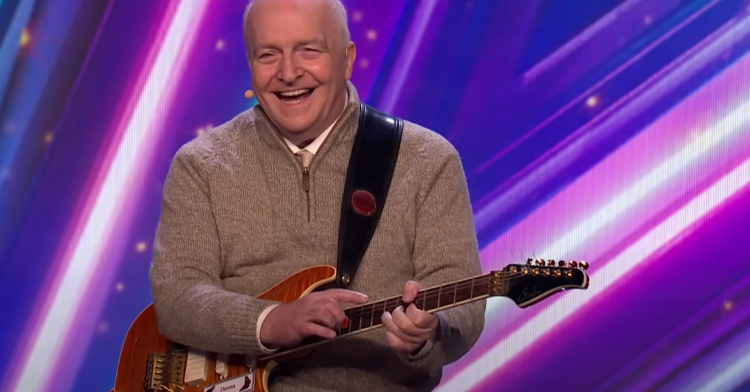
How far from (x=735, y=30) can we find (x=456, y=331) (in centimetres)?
137

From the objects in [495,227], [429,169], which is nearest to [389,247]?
[429,169]

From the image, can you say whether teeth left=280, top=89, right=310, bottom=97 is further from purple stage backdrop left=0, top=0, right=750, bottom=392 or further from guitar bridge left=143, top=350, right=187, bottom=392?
purple stage backdrop left=0, top=0, right=750, bottom=392

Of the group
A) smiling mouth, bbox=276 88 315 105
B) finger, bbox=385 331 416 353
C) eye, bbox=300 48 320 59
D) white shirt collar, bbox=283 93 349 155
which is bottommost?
finger, bbox=385 331 416 353

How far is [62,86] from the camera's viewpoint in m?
3.55

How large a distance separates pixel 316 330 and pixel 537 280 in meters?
0.45

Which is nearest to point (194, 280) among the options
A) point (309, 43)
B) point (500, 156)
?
point (309, 43)

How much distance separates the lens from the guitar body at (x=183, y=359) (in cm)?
232

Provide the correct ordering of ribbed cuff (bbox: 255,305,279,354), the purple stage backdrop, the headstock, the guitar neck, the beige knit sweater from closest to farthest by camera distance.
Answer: the headstock < the guitar neck < ribbed cuff (bbox: 255,305,279,354) < the beige knit sweater < the purple stage backdrop

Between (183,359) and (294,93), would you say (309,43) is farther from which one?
(183,359)

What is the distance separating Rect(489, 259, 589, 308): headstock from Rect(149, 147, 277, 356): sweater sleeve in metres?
0.52

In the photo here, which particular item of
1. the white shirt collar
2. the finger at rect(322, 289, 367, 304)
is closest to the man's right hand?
the finger at rect(322, 289, 367, 304)

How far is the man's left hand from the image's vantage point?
7.01ft

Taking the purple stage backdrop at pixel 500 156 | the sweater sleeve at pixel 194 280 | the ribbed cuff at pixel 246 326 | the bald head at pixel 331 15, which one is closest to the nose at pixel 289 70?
the bald head at pixel 331 15

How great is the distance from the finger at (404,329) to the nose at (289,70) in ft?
1.98
